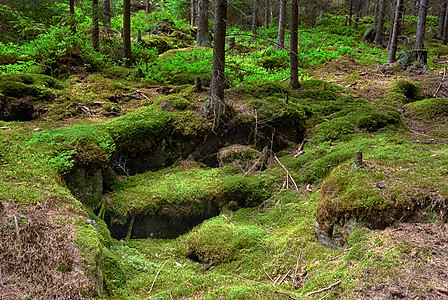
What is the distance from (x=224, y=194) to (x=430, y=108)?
21.1 feet

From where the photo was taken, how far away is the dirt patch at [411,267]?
9.41 feet

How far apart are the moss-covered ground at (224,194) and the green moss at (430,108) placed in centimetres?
5

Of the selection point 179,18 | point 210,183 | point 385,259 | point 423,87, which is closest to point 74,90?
point 210,183

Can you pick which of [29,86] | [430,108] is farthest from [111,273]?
[430,108]

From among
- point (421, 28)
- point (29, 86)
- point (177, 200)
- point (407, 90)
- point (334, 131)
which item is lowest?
point (177, 200)

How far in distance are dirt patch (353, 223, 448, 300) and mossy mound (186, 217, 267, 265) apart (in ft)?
6.09

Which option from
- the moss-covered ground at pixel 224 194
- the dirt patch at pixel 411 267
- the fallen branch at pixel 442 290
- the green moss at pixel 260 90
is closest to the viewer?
the fallen branch at pixel 442 290

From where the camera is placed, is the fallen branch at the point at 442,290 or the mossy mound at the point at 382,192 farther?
the mossy mound at the point at 382,192

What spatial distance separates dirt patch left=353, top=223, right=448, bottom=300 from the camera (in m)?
2.87

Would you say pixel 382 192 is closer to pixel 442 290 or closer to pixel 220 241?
pixel 442 290

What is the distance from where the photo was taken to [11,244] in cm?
316

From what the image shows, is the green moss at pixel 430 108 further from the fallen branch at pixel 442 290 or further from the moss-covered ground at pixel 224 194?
the fallen branch at pixel 442 290

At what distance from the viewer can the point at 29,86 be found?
7.33m

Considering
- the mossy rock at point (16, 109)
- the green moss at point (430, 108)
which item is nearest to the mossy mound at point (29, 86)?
the mossy rock at point (16, 109)
